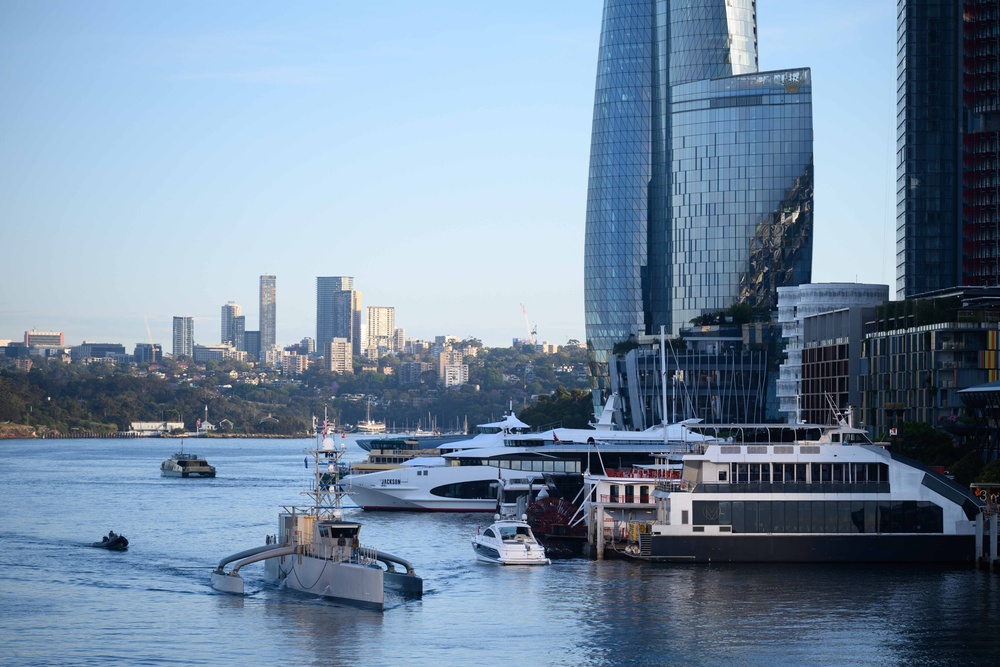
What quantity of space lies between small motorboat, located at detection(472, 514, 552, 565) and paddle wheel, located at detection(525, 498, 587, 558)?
169 inches

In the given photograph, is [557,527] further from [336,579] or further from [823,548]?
[336,579]

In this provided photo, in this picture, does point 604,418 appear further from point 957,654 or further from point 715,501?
point 957,654

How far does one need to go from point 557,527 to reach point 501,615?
31954 millimetres

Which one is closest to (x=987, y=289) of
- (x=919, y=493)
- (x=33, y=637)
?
(x=919, y=493)

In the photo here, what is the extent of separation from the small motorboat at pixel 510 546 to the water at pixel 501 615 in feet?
3.31

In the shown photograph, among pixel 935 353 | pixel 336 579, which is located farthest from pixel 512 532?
pixel 935 353

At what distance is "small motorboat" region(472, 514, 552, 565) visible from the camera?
301 ft

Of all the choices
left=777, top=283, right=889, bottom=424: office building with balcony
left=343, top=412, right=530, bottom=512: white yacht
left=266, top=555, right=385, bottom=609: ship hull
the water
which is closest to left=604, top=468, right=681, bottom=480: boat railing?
the water

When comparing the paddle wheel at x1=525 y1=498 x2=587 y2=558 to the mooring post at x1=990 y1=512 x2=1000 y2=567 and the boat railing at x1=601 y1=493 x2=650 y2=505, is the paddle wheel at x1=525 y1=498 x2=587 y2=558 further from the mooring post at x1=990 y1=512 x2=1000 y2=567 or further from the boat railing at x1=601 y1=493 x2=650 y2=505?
the mooring post at x1=990 y1=512 x2=1000 y2=567

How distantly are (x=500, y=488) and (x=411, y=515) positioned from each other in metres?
12.2

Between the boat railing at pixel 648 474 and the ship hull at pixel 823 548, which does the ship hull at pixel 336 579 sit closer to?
the ship hull at pixel 823 548

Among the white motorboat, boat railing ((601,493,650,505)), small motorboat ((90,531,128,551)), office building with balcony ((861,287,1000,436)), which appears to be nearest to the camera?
Answer: the white motorboat

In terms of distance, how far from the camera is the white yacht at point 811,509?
88188 mm

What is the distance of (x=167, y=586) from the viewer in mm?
83812
